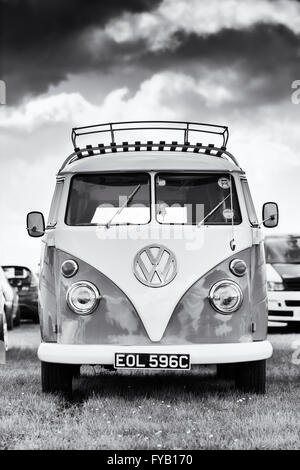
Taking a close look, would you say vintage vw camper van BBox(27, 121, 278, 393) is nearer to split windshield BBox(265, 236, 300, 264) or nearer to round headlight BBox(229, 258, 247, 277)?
round headlight BBox(229, 258, 247, 277)

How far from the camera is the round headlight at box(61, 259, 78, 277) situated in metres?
6.80

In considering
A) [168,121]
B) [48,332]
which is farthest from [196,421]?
[168,121]

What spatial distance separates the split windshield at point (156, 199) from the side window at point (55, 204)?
0.42ft

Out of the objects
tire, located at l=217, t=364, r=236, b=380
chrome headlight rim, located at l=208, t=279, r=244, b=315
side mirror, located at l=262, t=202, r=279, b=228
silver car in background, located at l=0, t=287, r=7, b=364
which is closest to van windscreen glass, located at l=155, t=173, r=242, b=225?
side mirror, located at l=262, t=202, r=279, b=228

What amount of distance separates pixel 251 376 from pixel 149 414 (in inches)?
49.4

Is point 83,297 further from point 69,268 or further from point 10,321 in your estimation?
point 10,321

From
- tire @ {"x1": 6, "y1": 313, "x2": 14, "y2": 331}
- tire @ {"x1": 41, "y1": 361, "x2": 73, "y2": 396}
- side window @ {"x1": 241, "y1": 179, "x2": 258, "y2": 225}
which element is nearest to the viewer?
tire @ {"x1": 41, "y1": 361, "x2": 73, "y2": 396}

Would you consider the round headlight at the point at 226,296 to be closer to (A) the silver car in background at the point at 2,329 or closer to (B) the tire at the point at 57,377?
(B) the tire at the point at 57,377

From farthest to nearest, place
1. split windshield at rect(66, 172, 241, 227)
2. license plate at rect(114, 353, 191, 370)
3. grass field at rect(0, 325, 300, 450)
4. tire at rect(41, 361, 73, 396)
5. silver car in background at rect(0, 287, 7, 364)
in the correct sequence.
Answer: silver car in background at rect(0, 287, 7, 364), split windshield at rect(66, 172, 241, 227), tire at rect(41, 361, 73, 396), license plate at rect(114, 353, 191, 370), grass field at rect(0, 325, 300, 450)

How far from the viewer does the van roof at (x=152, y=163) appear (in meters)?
7.20

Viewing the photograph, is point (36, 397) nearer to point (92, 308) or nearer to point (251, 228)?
point (92, 308)

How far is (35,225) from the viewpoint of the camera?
7.33 m

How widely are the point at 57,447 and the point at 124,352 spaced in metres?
1.47

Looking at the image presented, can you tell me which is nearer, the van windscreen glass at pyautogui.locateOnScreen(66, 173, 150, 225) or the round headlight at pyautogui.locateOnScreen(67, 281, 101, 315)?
the round headlight at pyautogui.locateOnScreen(67, 281, 101, 315)
